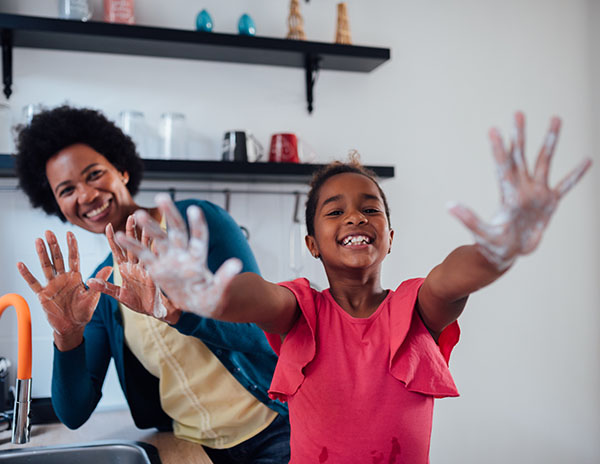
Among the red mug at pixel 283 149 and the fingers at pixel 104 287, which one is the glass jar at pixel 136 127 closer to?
the red mug at pixel 283 149

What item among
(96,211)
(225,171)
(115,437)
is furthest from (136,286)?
(225,171)

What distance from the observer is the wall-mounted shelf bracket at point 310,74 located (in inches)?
77.6

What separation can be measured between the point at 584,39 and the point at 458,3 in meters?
0.61

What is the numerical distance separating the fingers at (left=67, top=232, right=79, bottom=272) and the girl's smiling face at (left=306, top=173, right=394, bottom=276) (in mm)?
401

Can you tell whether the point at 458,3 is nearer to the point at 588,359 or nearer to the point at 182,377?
the point at 588,359

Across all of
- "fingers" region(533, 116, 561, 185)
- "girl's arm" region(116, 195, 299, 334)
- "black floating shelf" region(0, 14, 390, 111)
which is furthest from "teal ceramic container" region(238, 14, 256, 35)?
"fingers" region(533, 116, 561, 185)

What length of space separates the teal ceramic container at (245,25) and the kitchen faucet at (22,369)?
1213mm

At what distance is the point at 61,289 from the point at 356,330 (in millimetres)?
523

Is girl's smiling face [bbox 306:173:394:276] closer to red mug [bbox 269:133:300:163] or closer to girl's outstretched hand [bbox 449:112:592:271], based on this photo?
girl's outstretched hand [bbox 449:112:592:271]

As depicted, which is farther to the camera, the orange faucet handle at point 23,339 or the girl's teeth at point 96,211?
the girl's teeth at point 96,211

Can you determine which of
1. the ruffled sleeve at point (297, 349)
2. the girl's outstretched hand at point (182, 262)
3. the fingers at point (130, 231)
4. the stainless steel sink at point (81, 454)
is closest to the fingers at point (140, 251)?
the girl's outstretched hand at point (182, 262)

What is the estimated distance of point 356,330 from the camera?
2.84ft

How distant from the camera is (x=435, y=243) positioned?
2148mm

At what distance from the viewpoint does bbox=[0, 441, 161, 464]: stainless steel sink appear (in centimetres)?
121
